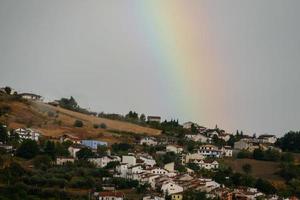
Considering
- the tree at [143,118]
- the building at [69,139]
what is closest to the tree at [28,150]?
the building at [69,139]

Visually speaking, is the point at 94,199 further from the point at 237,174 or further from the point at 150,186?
the point at 237,174

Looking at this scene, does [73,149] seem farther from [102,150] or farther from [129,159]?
[129,159]

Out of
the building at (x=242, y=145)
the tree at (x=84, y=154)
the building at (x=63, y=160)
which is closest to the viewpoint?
the building at (x=63, y=160)

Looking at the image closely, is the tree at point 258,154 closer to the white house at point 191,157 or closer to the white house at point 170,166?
the white house at point 191,157

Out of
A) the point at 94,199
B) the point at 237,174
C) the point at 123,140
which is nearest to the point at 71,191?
the point at 94,199

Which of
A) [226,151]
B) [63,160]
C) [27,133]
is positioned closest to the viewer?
[63,160]

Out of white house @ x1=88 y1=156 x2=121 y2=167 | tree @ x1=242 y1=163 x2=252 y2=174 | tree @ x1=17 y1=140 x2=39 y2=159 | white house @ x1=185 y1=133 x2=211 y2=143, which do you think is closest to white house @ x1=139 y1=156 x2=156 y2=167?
white house @ x1=88 y1=156 x2=121 y2=167

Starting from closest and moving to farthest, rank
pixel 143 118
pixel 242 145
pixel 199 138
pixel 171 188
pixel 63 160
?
pixel 171 188 < pixel 63 160 < pixel 242 145 < pixel 199 138 < pixel 143 118

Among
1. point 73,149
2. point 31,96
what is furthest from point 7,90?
point 73,149
